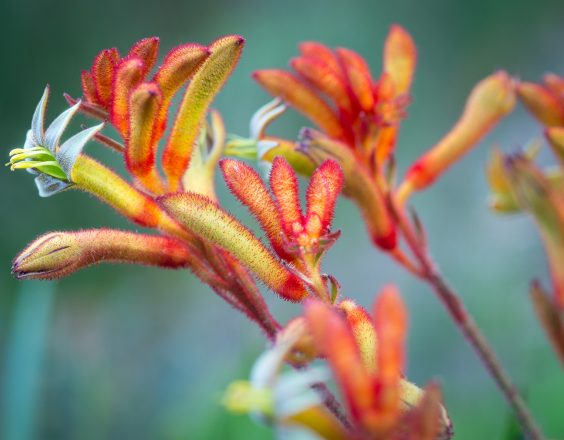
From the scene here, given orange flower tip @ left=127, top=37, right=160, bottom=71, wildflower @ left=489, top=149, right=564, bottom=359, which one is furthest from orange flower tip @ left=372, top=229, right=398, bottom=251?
orange flower tip @ left=127, top=37, right=160, bottom=71

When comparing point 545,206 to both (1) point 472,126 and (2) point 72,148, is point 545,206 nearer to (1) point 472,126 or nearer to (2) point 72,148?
(1) point 472,126

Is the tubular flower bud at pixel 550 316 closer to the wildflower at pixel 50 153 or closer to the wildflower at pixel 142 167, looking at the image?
the wildflower at pixel 142 167

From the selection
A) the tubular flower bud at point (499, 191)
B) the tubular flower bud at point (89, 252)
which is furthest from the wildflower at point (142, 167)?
the tubular flower bud at point (499, 191)

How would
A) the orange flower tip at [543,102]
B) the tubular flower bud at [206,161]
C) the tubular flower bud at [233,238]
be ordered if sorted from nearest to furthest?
1. the tubular flower bud at [233,238]
2. the tubular flower bud at [206,161]
3. the orange flower tip at [543,102]

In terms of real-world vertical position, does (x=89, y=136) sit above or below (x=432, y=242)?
below

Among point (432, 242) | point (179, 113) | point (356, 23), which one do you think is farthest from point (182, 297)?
point (179, 113)

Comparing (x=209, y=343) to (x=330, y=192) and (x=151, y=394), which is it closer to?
(x=151, y=394)
